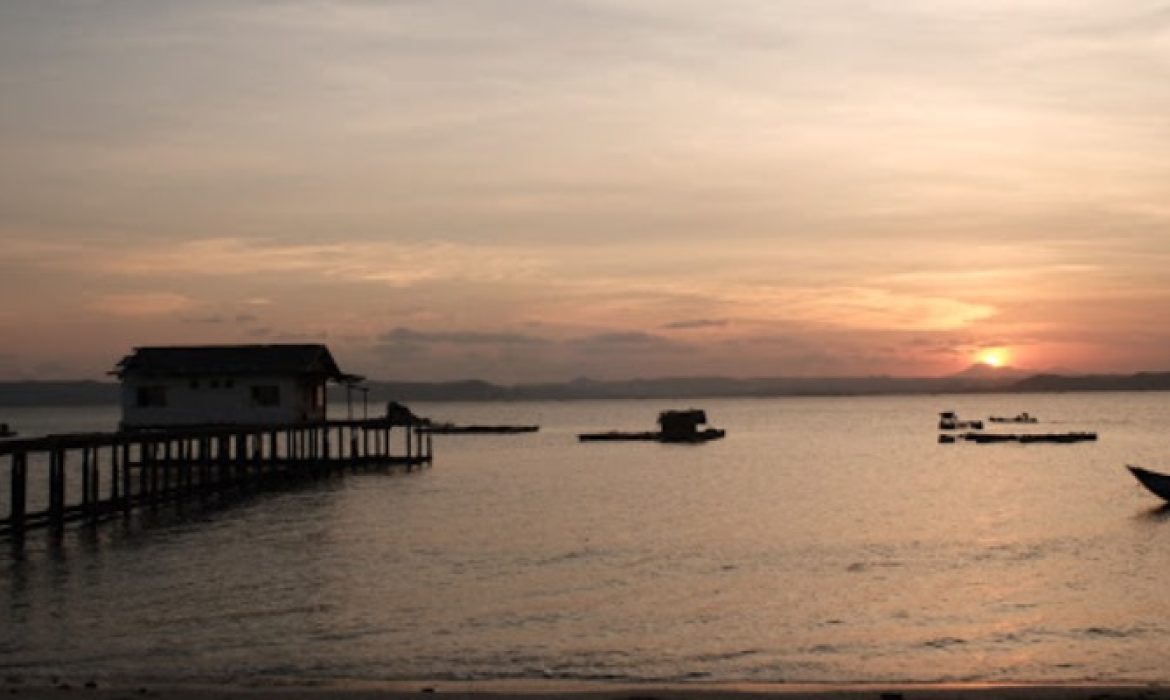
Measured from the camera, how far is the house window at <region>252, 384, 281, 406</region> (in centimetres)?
6359

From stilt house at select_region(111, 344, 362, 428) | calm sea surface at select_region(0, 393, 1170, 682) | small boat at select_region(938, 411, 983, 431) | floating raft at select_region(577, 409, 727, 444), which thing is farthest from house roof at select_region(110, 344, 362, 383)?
small boat at select_region(938, 411, 983, 431)

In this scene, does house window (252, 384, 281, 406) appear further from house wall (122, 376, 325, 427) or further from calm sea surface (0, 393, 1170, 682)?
calm sea surface (0, 393, 1170, 682)

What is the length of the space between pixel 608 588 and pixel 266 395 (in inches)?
1451

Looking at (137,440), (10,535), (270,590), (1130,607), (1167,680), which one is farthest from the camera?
(137,440)

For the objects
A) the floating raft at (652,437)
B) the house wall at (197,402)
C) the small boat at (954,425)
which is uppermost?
the house wall at (197,402)

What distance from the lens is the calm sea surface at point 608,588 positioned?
2208cm

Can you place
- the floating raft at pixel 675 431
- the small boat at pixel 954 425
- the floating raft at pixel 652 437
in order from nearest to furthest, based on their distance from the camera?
the floating raft at pixel 675 431 < the floating raft at pixel 652 437 < the small boat at pixel 954 425

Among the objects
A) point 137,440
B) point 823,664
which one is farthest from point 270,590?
point 137,440

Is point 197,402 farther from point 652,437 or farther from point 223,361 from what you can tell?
point 652,437

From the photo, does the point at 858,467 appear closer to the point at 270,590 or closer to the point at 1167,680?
the point at 270,590

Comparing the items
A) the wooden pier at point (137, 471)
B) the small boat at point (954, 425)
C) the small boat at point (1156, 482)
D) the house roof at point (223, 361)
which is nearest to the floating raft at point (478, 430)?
the wooden pier at point (137, 471)

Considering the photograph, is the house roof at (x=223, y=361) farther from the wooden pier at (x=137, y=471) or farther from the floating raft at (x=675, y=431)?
the floating raft at (x=675, y=431)

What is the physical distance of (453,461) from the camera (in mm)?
88125

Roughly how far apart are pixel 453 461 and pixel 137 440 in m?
39.4
